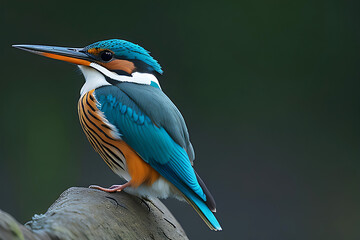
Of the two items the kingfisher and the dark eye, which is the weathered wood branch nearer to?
the kingfisher

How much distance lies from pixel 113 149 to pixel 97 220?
0.18 m

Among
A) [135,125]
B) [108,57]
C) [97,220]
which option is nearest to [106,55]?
[108,57]

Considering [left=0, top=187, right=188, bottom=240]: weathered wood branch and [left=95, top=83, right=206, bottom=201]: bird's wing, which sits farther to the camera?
[left=95, top=83, right=206, bottom=201]: bird's wing

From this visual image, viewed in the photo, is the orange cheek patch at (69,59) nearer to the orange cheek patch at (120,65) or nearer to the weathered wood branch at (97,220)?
the orange cheek patch at (120,65)

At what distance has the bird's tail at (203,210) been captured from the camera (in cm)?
105

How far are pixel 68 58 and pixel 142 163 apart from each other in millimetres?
293

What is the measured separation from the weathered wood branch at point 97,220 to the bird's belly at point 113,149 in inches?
2.6

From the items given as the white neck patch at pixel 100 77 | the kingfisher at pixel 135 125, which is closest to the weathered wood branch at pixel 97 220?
the kingfisher at pixel 135 125

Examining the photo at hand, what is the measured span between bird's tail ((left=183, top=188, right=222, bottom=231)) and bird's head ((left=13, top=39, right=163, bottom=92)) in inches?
11.7

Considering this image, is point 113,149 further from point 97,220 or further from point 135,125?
point 97,220

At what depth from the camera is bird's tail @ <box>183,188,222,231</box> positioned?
1055 mm

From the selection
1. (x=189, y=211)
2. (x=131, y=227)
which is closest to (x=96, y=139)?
(x=131, y=227)

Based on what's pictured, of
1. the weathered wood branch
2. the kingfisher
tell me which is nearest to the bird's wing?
the kingfisher

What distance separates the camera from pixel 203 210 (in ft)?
3.51
